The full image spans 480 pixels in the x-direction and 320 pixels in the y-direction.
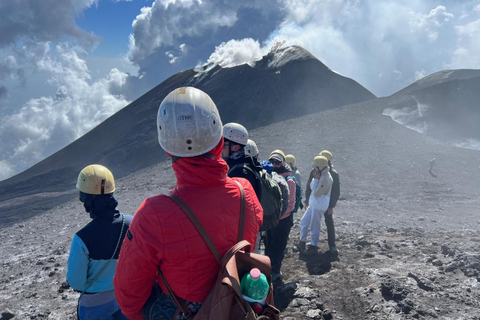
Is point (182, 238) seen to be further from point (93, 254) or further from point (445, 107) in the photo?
point (445, 107)

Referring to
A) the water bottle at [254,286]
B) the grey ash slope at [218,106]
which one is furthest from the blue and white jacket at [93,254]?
the grey ash slope at [218,106]

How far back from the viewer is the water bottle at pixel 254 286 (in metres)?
1.52

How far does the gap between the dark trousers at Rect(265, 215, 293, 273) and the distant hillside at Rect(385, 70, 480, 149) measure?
25.4 m

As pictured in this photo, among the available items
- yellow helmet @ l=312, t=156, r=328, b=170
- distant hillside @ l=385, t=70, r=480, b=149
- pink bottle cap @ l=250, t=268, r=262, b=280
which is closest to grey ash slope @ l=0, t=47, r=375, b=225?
distant hillside @ l=385, t=70, r=480, b=149

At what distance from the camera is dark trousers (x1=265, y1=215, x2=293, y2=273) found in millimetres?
4930

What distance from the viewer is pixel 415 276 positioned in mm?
4777

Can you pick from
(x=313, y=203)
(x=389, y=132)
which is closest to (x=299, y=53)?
(x=389, y=132)

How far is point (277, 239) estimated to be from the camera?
16.3ft

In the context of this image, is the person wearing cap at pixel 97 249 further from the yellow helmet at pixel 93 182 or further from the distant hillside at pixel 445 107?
the distant hillside at pixel 445 107

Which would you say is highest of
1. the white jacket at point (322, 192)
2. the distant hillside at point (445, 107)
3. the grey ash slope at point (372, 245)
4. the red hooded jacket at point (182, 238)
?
the distant hillside at point (445, 107)

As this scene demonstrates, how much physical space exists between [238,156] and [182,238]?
2077 mm

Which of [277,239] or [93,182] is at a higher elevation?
[93,182]

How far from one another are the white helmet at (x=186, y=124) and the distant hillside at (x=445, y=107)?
93.4 feet

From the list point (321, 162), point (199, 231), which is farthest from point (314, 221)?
point (199, 231)
